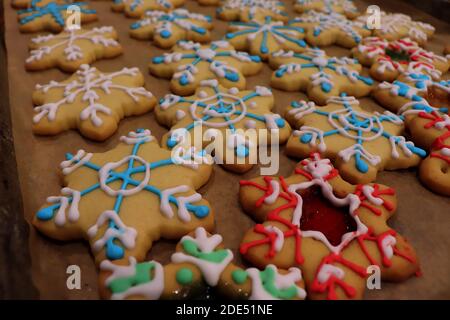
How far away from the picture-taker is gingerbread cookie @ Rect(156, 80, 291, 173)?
140 cm

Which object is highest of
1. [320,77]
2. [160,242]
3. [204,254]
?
[320,77]

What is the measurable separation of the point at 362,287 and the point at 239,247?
13.0 inches

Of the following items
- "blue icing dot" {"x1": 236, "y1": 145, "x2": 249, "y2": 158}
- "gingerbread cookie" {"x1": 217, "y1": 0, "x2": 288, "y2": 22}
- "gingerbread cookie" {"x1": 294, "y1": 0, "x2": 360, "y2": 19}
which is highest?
"gingerbread cookie" {"x1": 294, "y1": 0, "x2": 360, "y2": 19}

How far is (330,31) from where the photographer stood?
2129 millimetres

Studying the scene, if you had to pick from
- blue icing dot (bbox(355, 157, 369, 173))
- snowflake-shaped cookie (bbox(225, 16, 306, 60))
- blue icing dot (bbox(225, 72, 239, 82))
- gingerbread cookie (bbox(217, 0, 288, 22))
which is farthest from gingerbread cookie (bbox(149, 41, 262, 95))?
blue icing dot (bbox(355, 157, 369, 173))

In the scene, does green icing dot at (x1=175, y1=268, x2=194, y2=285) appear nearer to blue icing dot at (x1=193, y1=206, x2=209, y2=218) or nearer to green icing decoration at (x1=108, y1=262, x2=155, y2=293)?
Answer: green icing decoration at (x1=108, y1=262, x2=155, y2=293)

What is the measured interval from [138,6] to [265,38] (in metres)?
0.77

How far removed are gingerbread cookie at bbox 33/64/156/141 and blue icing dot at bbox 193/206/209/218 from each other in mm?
540

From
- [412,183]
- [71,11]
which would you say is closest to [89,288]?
[412,183]

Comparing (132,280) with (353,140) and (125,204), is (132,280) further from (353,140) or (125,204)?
(353,140)

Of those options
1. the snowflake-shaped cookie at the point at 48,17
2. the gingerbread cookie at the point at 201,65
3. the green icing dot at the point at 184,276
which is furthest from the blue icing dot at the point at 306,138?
the snowflake-shaped cookie at the point at 48,17

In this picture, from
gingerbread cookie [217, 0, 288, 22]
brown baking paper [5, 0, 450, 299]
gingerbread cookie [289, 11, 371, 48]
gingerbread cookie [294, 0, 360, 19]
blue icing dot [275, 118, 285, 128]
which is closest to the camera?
brown baking paper [5, 0, 450, 299]

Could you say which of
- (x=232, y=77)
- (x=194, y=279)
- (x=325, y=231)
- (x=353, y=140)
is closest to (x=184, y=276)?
(x=194, y=279)
